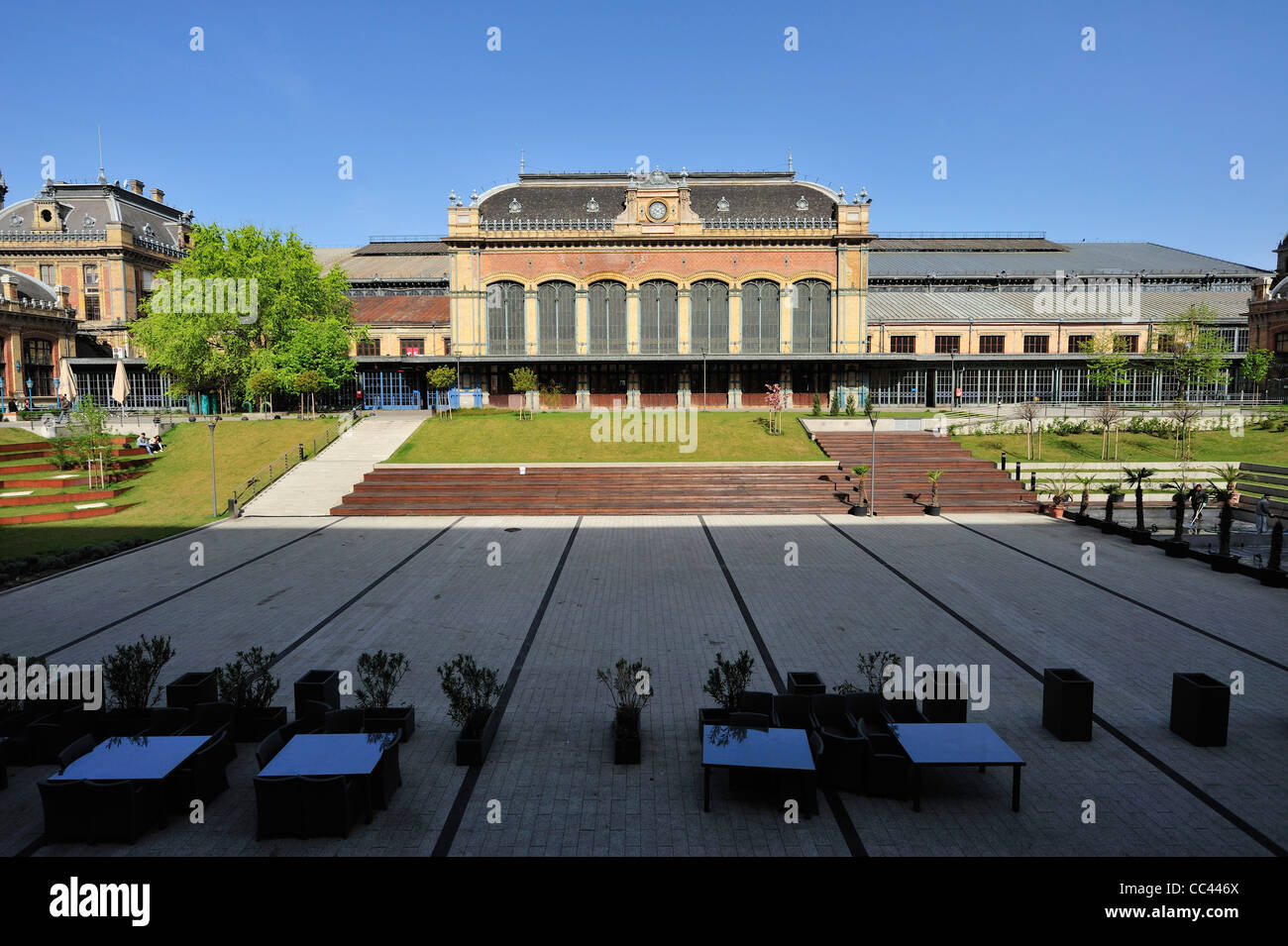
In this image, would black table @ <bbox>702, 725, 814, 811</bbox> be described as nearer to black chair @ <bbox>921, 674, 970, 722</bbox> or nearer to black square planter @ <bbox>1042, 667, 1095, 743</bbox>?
black chair @ <bbox>921, 674, 970, 722</bbox>

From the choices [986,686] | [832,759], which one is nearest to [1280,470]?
[986,686]

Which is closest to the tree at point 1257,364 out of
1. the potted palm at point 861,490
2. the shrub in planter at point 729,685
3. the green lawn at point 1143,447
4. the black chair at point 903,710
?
the green lawn at point 1143,447

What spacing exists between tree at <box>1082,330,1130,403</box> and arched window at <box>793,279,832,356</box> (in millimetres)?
18345

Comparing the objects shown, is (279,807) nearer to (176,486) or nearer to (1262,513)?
(1262,513)

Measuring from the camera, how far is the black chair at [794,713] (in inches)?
354

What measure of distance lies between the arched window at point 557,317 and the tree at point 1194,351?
40.1 m

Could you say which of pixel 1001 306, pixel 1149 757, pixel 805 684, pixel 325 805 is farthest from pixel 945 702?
pixel 1001 306

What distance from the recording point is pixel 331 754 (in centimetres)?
756

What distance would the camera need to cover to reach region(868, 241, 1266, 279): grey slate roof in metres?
60.4

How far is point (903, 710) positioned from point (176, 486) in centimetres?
3140

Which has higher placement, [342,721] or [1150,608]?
[342,721]

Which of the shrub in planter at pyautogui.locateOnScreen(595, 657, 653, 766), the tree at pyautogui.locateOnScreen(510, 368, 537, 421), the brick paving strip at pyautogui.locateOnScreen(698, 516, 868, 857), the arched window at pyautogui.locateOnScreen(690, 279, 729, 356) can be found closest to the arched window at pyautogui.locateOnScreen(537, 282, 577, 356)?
the tree at pyautogui.locateOnScreen(510, 368, 537, 421)

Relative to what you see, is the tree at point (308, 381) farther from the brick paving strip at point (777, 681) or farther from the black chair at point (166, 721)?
the black chair at point (166, 721)
